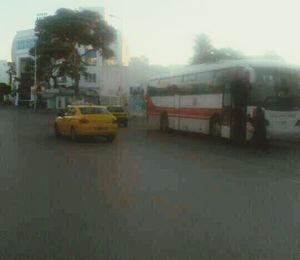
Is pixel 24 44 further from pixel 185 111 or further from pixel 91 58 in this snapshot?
pixel 185 111

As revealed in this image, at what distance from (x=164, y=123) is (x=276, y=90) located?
1164 cm

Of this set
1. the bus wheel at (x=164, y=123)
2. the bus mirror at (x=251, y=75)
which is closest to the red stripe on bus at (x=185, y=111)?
the bus wheel at (x=164, y=123)

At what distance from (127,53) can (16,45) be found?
25973mm

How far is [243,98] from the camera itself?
21750 mm

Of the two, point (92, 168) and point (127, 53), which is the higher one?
point (127, 53)

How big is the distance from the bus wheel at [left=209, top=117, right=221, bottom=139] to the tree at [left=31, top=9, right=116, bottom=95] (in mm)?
54760

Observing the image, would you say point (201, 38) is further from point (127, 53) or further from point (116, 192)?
point (116, 192)

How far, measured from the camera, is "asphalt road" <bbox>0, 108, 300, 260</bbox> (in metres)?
6.59

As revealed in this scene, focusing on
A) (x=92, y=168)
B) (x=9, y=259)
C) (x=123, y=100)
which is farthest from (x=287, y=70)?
(x=123, y=100)

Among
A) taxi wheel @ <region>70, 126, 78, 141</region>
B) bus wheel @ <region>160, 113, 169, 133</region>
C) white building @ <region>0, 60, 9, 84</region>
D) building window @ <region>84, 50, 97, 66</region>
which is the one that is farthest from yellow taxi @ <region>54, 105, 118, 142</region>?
white building @ <region>0, 60, 9, 84</region>

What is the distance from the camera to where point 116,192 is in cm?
1076

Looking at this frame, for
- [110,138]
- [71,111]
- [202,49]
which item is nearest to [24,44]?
[202,49]

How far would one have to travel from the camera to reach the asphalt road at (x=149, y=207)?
6.59 meters

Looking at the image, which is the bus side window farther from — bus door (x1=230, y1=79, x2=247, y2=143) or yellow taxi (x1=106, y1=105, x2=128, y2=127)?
yellow taxi (x1=106, y1=105, x2=128, y2=127)
